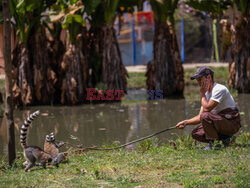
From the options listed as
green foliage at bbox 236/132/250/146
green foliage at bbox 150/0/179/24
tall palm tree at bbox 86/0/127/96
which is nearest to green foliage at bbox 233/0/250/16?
green foliage at bbox 150/0/179/24

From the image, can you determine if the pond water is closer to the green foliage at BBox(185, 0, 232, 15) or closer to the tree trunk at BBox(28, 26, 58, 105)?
the tree trunk at BBox(28, 26, 58, 105)

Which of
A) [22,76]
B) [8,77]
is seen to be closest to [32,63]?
[22,76]

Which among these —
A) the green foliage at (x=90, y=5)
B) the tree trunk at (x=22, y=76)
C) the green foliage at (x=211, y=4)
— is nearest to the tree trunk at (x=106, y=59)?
the green foliage at (x=90, y=5)

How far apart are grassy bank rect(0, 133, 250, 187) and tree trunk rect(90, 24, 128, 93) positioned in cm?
696

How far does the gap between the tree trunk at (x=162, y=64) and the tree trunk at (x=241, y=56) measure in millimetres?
1730

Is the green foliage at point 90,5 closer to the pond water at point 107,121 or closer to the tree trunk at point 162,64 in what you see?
the tree trunk at point 162,64

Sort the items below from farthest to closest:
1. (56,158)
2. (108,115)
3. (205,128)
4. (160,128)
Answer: (108,115) < (160,128) < (205,128) < (56,158)

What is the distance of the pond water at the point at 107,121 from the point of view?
8723 millimetres

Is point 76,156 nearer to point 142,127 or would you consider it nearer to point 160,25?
point 142,127

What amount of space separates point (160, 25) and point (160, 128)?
16.5 feet

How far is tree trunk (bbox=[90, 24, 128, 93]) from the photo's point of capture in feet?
44.5

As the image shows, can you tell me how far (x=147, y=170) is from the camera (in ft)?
18.3

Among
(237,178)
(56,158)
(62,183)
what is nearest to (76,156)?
(56,158)

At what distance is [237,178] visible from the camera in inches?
190
